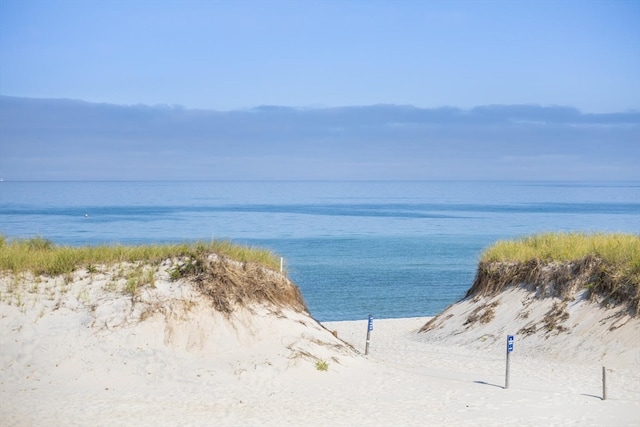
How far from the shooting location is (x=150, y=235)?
75.1 m

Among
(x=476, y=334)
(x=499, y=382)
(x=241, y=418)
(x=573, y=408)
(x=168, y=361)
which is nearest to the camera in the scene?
(x=241, y=418)

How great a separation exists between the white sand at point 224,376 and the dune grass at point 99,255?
512 mm

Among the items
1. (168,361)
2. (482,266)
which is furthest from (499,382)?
(482,266)

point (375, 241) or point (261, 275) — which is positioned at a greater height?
point (261, 275)

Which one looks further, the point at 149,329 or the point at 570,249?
the point at 570,249

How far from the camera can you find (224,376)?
60.6 ft

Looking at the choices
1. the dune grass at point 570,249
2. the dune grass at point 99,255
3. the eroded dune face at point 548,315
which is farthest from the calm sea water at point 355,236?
the dune grass at point 570,249

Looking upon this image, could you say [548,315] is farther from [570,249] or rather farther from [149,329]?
[149,329]

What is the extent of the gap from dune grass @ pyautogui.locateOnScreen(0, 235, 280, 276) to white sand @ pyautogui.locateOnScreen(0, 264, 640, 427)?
512mm

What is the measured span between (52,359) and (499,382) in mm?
10031

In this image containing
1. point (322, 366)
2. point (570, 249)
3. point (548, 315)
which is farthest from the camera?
point (570, 249)

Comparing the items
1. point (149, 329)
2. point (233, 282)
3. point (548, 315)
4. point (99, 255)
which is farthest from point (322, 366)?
point (548, 315)

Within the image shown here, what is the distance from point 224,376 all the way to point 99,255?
16.4ft

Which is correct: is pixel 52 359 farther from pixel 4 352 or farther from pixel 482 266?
pixel 482 266
